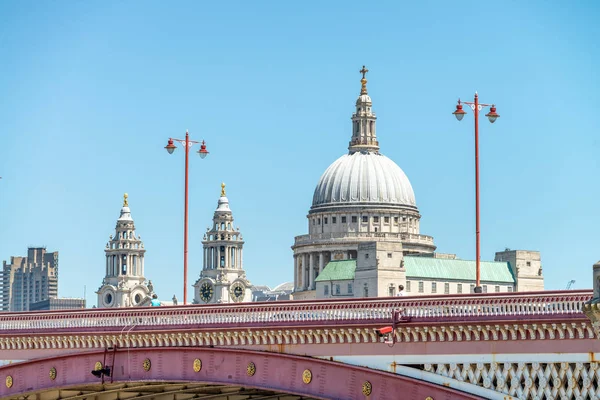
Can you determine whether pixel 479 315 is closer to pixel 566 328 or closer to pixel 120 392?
pixel 566 328

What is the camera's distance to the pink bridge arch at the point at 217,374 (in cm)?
5572

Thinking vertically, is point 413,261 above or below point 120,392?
above

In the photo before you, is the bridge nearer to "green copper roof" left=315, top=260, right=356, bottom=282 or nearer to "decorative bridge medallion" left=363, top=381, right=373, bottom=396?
"decorative bridge medallion" left=363, top=381, right=373, bottom=396

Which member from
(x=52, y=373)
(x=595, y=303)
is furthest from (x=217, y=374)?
(x=595, y=303)

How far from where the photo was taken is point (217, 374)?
62250 mm

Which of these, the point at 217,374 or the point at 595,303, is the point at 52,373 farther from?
the point at 595,303

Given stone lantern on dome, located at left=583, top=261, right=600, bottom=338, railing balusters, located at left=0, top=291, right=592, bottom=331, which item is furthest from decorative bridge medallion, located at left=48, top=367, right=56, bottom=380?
stone lantern on dome, located at left=583, top=261, right=600, bottom=338

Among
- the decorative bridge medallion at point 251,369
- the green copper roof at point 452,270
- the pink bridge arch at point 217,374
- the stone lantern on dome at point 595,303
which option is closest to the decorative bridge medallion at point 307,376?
the pink bridge arch at point 217,374

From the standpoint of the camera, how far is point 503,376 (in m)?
52.2

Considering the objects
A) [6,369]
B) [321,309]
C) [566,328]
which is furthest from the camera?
[6,369]

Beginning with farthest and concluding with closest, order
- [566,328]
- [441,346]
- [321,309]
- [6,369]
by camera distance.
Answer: [6,369] < [321,309] < [441,346] < [566,328]

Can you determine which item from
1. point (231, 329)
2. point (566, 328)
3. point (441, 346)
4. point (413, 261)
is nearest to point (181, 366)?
point (231, 329)

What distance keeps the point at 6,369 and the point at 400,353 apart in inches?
830

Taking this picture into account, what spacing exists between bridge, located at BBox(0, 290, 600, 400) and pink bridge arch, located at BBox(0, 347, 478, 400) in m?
0.04
